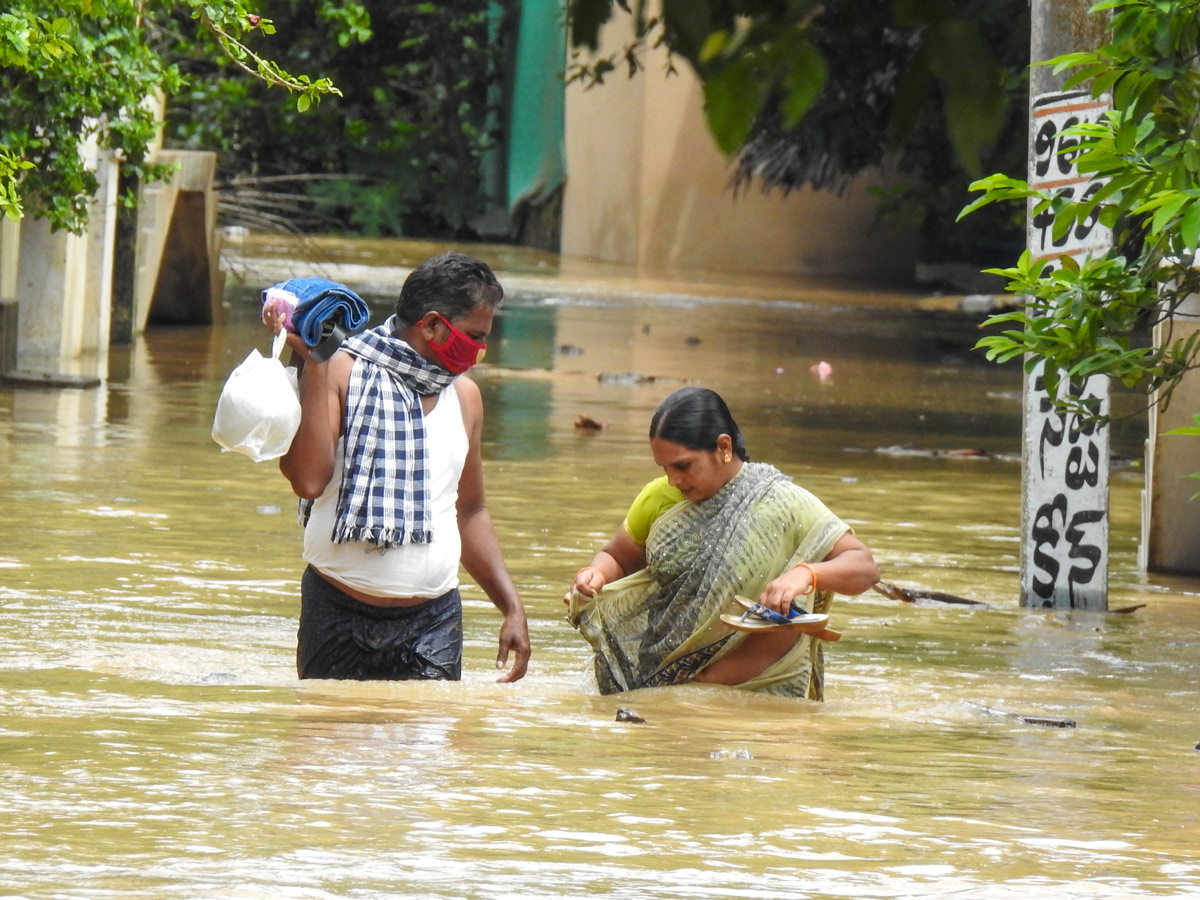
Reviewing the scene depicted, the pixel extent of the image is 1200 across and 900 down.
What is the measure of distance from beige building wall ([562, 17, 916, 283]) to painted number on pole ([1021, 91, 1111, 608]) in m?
22.2

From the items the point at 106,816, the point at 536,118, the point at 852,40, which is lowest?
the point at 106,816

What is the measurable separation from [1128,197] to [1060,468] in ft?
10.0

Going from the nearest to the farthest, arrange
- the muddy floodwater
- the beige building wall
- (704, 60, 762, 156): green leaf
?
(704, 60, 762, 156): green leaf → the muddy floodwater → the beige building wall

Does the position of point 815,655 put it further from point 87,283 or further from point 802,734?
point 87,283

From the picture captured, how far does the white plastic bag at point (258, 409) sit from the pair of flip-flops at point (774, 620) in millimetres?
1352

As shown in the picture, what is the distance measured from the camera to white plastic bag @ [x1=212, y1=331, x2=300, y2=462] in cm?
505

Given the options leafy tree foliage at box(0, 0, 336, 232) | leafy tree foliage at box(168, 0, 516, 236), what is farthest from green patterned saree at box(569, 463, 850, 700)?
leafy tree foliage at box(168, 0, 516, 236)

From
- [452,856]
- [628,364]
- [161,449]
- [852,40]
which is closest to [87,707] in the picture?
[452,856]

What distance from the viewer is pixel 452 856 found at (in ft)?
13.6

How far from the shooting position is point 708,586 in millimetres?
6012

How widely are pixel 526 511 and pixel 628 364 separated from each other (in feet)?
26.7

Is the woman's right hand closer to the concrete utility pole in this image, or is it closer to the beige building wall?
the concrete utility pole

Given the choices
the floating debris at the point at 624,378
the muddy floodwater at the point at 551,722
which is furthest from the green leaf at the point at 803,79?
the floating debris at the point at 624,378

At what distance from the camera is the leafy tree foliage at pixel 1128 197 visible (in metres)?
5.06
